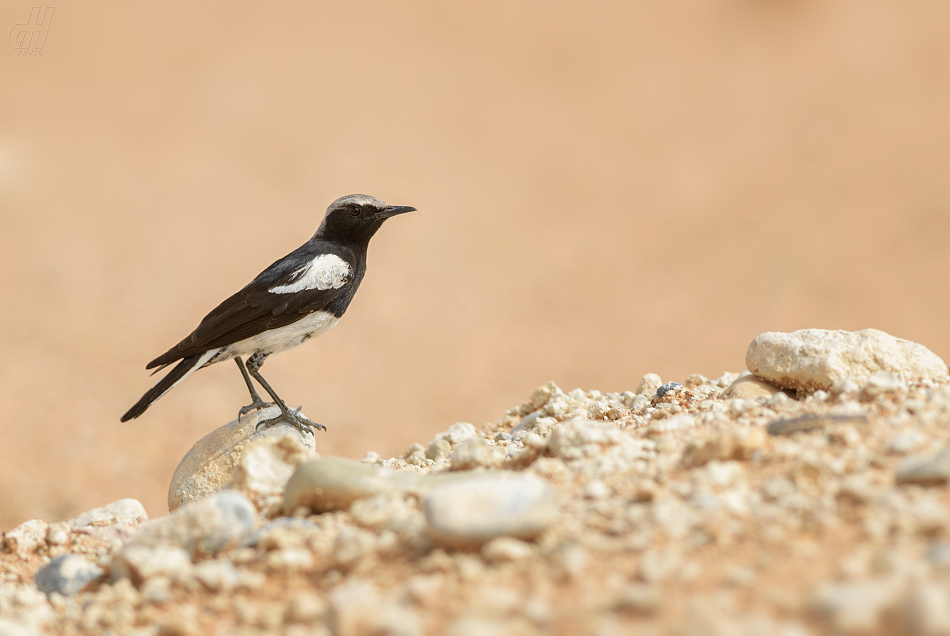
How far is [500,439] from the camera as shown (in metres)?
7.14

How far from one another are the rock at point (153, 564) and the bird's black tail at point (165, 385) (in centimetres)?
294

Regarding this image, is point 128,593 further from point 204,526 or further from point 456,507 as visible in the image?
point 456,507

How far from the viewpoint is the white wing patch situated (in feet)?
22.4

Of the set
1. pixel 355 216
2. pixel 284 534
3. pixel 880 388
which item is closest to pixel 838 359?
pixel 880 388

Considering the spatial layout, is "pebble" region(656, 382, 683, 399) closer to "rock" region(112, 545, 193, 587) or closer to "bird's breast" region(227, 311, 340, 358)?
"bird's breast" region(227, 311, 340, 358)

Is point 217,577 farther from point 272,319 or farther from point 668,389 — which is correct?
point 668,389

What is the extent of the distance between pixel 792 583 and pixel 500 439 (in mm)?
4696

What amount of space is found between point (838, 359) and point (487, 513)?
3546mm

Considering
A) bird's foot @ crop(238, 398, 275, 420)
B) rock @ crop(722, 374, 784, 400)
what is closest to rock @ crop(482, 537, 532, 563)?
rock @ crop(722, 374, 784, 400)

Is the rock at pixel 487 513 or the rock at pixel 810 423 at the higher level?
the rock at pixel 810 423

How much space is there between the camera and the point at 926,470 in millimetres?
3098

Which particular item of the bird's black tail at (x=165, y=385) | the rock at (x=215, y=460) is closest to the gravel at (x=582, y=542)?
the rock at (x=215, y=460)

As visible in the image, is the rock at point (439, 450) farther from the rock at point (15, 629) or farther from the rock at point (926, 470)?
the rock at point (926, 470)

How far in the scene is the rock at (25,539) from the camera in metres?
5.15
